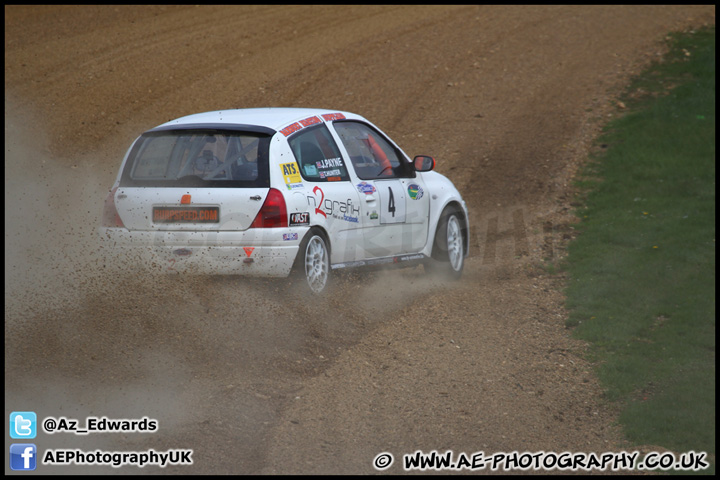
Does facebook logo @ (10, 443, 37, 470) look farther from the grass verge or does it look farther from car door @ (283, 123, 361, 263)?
the grass verge

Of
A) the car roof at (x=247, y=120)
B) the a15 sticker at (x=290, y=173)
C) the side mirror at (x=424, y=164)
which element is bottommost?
the side mirror at (x=424, y=164)

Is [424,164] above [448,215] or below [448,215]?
above

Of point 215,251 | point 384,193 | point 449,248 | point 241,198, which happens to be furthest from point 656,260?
point 215,251

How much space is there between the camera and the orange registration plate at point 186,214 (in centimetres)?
679

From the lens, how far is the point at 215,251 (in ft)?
22.3

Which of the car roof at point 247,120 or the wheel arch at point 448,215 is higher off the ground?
the car roof at point 247,120

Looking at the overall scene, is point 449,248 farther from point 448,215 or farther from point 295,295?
point 295,295

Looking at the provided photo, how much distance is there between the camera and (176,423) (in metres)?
5.20

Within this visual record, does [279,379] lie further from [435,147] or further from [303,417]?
[435,147]

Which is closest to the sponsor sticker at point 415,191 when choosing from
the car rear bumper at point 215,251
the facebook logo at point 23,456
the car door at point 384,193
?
the car door at point 384,193

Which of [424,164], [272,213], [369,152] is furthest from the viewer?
[424,164]

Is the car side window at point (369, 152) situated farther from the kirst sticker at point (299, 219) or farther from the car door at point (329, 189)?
the kirst sticker at point (299, 219)

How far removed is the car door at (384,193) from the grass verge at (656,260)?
1.99 m

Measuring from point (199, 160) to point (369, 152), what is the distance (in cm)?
203
